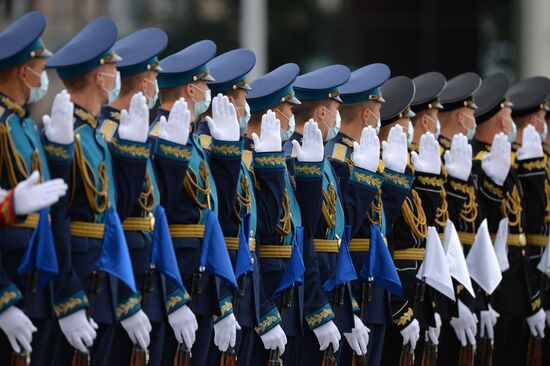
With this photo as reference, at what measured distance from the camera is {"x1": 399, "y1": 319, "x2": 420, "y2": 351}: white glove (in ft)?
26.8

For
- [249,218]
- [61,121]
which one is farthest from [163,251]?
[61,121]

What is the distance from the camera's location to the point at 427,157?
27.2ft

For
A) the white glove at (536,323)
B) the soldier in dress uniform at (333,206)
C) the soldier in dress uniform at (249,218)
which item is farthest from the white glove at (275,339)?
the white glove at (536,323)

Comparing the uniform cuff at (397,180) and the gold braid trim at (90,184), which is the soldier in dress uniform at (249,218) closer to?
the uniform cuff at (397,180)

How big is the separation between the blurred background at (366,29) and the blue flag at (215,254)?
13877 millimetres

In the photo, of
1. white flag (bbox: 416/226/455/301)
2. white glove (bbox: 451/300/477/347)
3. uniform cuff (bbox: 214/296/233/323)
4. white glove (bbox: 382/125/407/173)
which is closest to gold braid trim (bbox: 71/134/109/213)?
uniform cuff (bbox: 214/296/233/323)

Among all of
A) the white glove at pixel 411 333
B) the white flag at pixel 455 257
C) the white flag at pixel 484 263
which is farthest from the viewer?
the white flag at pixel 484 263

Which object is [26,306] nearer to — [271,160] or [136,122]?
[136,122]

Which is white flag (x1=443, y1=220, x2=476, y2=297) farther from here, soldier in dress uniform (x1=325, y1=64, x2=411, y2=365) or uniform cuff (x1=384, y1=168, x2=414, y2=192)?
uniform cuff (x1=384, y1=168, x2=414, y2=192)

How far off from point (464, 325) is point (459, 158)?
41.5 inches

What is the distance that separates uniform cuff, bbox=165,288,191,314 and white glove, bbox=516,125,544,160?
135 inches

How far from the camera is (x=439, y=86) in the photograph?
29.0 feet

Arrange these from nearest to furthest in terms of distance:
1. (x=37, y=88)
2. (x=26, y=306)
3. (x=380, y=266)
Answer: (x=26, y=306)
(x=37, y=88)
(x=380, y=266)

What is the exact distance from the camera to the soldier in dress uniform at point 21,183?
19.1 feet
